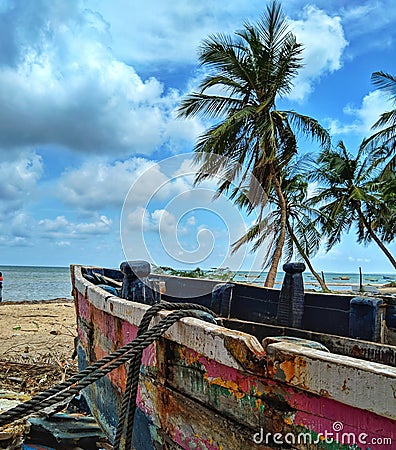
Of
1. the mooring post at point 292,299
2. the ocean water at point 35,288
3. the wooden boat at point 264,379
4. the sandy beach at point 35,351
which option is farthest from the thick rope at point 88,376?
the ocean water at point 35,288

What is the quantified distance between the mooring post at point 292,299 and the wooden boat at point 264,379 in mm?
10

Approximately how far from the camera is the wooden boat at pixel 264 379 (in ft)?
5.66

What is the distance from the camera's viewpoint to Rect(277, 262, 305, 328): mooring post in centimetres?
468

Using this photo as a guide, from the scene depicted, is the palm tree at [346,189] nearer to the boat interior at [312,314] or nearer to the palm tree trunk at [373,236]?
the palm tree trunk at [373,236]

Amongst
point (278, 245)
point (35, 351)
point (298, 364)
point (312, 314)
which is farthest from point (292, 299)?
point (278, 245)

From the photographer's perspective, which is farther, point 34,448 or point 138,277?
point 138,277

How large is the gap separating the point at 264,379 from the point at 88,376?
103 centimetres

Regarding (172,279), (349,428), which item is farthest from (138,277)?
(349,428)

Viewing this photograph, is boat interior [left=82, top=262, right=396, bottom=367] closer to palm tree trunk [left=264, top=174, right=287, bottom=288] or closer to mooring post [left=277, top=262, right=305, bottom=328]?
mooring post [left=277, top=262, right=305, bottom=328]

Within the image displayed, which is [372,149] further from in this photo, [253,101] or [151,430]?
[151,430]

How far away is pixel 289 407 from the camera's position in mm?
1981

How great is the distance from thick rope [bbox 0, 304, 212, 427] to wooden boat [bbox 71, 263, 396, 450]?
12cm

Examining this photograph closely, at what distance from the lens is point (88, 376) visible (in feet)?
8.40

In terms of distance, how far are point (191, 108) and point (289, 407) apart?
1466cm
